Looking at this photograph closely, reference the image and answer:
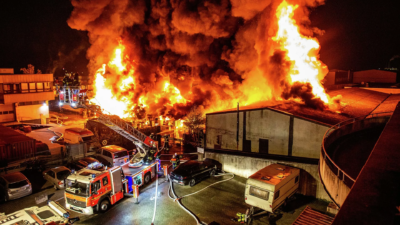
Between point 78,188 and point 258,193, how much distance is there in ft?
24.0

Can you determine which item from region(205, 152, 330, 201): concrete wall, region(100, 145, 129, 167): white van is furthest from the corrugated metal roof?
region(100, 145, 129, 167): white van

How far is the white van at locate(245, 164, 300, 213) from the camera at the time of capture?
10.5 m

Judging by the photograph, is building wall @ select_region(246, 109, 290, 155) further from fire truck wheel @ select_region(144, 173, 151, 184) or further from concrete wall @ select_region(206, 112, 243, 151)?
fire truck wheel @ select_region(144, 173, 151, 184)

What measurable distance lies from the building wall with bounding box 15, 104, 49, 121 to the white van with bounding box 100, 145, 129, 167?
1803cm

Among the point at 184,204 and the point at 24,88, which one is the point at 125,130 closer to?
the point at 184,204

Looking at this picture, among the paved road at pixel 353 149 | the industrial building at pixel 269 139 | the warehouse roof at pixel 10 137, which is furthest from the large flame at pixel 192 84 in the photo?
the paved road at pixel 353 149

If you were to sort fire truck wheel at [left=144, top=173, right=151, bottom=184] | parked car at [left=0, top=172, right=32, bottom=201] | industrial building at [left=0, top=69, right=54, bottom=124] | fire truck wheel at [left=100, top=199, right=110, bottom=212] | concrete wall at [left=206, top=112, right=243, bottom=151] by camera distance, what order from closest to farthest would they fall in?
fire truck wheel at [left=100, top=199, right=110, bottom=212] → parked car at [left=0, top=172, right=32, bottom=201] → fire truck wheel at [left=144, top=173, right=151, bottom=184] → concrete wall at [left=206, top=112, right=243, bottom=151] → industrial building at [left=0, top=69, right=54, bottom=124]

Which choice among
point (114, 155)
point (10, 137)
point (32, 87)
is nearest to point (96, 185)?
point (114, 155)

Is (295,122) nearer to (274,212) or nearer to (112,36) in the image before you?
(274,212)

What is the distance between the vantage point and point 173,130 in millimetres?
27062

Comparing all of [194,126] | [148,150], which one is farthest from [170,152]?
[148,150]

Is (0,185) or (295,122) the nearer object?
(0,185)

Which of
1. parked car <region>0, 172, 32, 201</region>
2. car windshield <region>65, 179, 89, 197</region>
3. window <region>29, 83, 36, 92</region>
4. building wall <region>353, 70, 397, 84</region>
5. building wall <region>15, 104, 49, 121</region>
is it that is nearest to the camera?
car windshield <region>65, 179, 89, 197</region>

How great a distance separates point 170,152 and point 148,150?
5948mm
